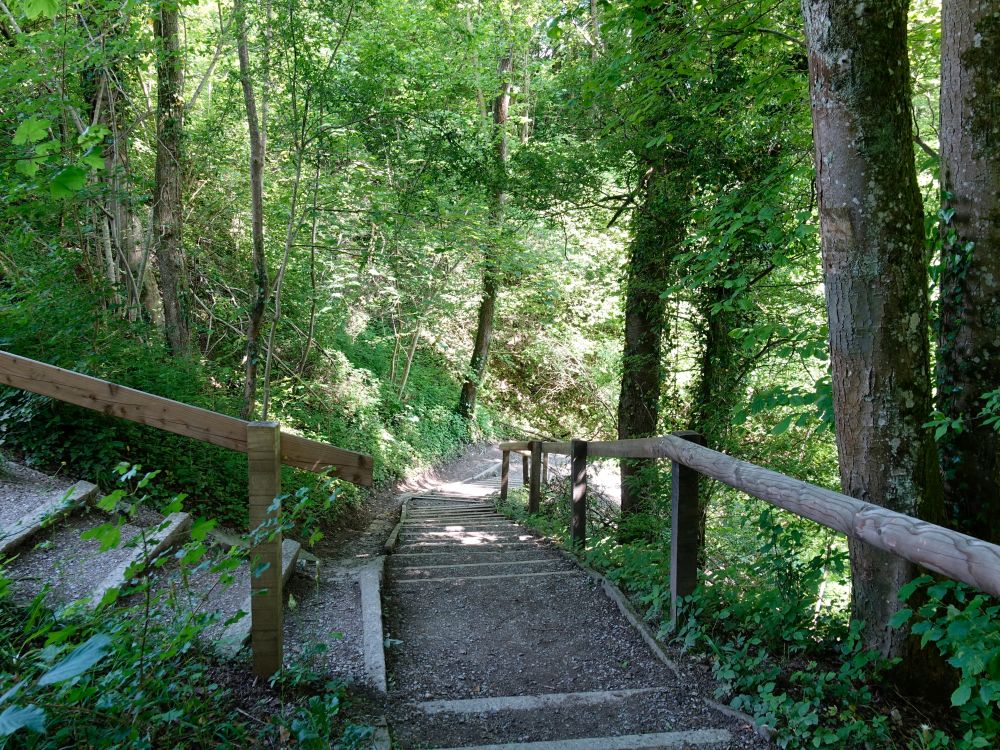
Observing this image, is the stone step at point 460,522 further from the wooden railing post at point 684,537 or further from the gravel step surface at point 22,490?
the wooden railing post at point 684,537

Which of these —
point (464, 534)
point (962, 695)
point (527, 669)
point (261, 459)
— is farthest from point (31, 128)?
point (464, 534)

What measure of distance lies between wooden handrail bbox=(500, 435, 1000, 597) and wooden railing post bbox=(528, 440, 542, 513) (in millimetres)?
4380

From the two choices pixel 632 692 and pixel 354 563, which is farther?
pixel 354 563

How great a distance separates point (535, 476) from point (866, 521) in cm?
626

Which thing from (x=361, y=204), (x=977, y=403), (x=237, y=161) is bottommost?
(x=977, y=403)

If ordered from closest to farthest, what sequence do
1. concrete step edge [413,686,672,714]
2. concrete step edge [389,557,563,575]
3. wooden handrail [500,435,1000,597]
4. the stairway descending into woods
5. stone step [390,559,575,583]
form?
wooden handrail [500,435,1000,597] < the stairway descending into woods < concrete step edge [413,686,672,714] < stone step [390,559,575,583] < concrete step edge [389,557,563,575]

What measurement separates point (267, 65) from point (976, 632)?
7853 mm

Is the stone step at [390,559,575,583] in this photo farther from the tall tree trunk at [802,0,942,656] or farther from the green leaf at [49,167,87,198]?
the green leaf at [49,167,87,198]

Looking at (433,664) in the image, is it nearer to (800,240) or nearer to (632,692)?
(632,692)

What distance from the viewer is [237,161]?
36.6 ft

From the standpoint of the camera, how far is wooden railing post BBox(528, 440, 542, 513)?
8352mm

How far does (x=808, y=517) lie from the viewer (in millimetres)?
2711

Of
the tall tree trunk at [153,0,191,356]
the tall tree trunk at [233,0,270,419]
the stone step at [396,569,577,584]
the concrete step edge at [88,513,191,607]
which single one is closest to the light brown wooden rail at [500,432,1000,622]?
the stone step at [396,569,577,584]

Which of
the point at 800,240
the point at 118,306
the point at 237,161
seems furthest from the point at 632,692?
the point at 237,161
